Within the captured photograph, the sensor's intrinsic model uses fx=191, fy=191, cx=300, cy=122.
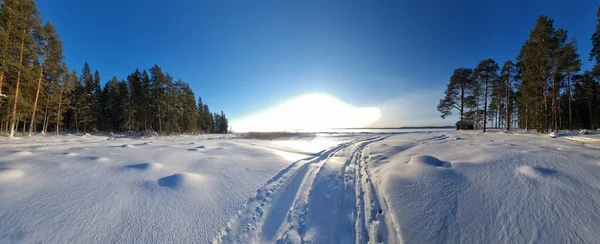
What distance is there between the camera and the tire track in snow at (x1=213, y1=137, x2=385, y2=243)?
286 centimetres

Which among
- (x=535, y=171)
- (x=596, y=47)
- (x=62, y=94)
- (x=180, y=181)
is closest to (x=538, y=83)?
(x=596, y=47)

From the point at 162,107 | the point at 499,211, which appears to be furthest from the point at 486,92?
the point at 162,107

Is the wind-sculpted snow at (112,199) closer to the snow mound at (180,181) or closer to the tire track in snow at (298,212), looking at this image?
the snow mound at (180,181)

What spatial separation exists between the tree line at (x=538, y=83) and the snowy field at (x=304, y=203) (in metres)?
16.7

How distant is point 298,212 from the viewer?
352 centimetres

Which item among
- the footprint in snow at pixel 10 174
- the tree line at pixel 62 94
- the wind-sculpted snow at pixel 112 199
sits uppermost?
the tree line at pixel 62 94

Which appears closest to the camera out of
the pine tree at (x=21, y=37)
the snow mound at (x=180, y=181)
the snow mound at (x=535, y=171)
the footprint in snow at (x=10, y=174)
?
the footprint in snow at (x=10, y=174)

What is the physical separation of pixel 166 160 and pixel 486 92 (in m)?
30.4

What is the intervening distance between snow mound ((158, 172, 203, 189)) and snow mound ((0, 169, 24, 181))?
8.18ft

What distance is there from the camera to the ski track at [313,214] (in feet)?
9.35

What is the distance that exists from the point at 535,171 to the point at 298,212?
4858mm

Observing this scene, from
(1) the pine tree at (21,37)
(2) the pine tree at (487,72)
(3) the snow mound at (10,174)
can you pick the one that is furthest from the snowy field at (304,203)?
(2) the pine tree at (487,72)

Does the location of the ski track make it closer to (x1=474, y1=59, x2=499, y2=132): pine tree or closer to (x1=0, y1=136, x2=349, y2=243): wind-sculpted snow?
(x1=0, y1=136, x2=349, y2=243): wind-sculpted snow

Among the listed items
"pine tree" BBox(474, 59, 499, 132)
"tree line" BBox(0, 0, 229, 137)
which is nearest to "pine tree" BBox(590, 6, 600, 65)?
"pine tree" BBox(474, 59, 499, 132)
